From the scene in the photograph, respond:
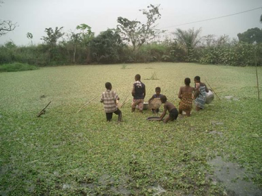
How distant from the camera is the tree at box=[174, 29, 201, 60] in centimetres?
1812

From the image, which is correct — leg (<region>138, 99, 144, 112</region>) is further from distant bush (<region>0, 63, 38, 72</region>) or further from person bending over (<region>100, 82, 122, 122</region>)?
distant bush (<region>0, 63, 38, 72</region>)

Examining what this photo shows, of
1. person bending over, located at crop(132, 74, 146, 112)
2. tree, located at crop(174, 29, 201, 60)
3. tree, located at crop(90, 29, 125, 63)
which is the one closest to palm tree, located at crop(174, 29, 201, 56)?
tree, located at crop(174, 29, 201, 60)

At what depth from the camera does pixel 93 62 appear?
707 inches

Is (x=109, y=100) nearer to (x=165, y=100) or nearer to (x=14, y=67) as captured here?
(x=165, y=100)

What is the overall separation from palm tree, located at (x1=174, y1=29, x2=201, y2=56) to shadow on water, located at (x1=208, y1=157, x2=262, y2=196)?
16171 mm

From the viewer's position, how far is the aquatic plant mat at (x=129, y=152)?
2.56 metres

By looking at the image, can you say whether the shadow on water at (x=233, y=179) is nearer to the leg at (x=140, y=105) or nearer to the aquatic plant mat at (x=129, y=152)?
the aquatic plant mat at (x=129, y=152)

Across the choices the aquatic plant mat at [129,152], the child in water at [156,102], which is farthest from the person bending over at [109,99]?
the child in water at [156,102]

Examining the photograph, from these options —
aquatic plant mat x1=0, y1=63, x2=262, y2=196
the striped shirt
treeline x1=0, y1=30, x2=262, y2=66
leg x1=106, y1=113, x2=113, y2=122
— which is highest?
treeline x1=0, y1=30, x2=262, y2=66

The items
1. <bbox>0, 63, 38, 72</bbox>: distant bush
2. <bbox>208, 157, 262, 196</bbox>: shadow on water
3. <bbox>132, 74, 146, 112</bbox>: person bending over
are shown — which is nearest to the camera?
<bbox>208, 157, 262, 196</bbox>: shadow on water

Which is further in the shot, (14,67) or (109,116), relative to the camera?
(14,67)

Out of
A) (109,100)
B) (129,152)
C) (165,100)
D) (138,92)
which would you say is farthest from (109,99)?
(129,152)

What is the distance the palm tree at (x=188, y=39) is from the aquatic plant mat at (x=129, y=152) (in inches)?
516

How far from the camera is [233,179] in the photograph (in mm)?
2637
